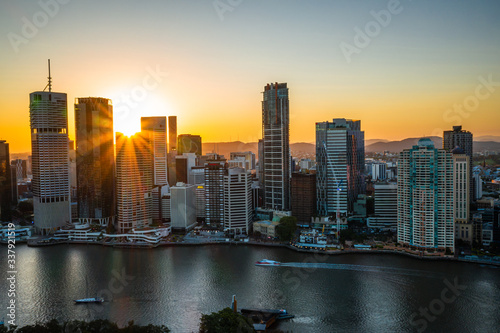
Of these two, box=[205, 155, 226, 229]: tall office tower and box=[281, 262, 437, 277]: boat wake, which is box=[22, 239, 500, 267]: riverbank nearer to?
box=[281, 262, 437, 277]: boat wake

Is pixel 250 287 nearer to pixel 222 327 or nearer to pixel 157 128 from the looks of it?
pixel 222 327

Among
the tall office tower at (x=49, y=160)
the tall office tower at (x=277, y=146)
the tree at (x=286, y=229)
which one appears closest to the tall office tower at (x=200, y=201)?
the tall office tower at (x=277, y=146)

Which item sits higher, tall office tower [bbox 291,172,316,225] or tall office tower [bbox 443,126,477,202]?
tall office tower [bbox 443,126,477,202]

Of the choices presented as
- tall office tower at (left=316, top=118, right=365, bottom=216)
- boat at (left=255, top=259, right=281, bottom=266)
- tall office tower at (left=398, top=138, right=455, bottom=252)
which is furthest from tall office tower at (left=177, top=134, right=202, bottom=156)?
tall office tower at (left=398, top=138, right=455, bottom=252)

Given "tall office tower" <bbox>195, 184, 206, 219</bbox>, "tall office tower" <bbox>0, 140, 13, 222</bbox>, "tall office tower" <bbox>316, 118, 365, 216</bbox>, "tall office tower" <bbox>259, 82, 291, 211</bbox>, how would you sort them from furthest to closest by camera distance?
"tall office tower" <bbox>0, 140, 13, 222</bbox> → "tall office tower" <bbox>195, 184, 206, 219</bbox> → "tall office tower" <bbox>259, 82, 291, 211</bbox> → "tall office tower" <bbox>316, 118, 365, 216</bbox>

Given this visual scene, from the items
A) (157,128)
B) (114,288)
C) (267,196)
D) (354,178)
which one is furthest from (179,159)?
(114,288)

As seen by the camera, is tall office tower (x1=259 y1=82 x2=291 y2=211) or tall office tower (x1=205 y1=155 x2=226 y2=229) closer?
tall office tower (x1=205 y1=155 x2=226 y2=229)

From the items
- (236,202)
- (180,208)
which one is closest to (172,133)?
(180,208)

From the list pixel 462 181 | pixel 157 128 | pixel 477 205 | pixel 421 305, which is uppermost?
pixel 157 128
